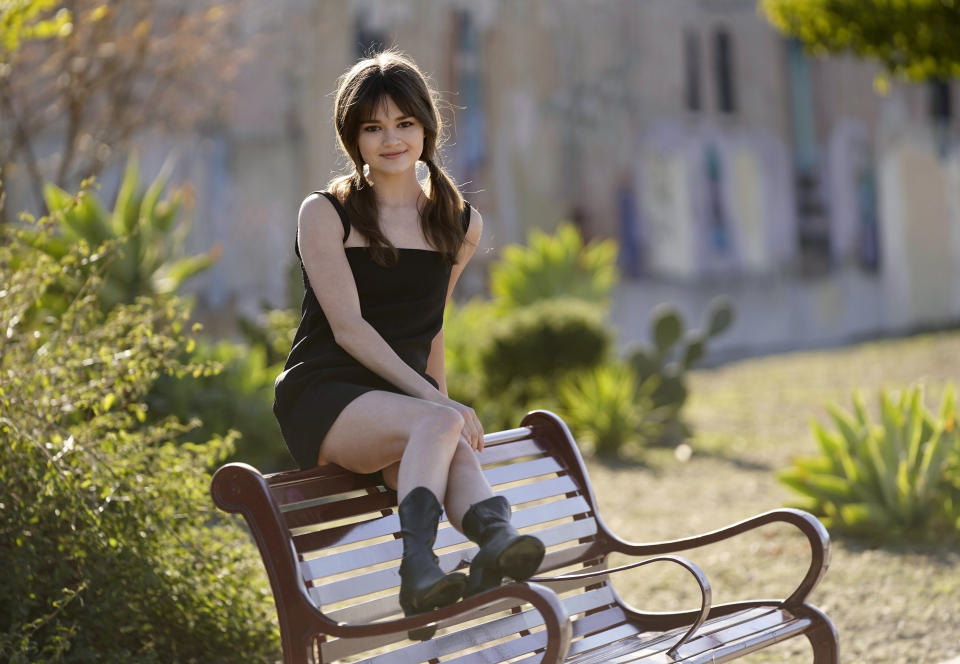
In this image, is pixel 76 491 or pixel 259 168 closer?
pixel 76 491

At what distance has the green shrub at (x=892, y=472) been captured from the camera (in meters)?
6.04

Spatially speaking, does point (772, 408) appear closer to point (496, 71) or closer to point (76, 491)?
point (496, 71)

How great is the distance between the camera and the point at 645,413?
10.0 meters

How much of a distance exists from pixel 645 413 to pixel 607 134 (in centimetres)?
772

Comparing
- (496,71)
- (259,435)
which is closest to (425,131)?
(259,435)

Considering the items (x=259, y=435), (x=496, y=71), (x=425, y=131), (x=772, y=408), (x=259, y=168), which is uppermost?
(x=496, y=71)

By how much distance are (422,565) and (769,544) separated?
4.01m

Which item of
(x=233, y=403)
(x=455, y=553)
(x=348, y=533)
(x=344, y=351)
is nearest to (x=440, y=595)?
(x=348, y=533)

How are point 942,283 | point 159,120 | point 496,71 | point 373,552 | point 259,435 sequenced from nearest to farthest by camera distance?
point 373,552, point 259,435, point 159,120, point 496,71, point 942,283

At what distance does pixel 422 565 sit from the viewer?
2719mm

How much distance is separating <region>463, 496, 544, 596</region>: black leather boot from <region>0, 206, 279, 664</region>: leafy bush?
1.22 meters

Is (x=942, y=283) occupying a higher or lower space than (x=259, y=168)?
lower

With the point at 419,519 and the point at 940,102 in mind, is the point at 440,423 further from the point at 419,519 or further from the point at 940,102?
the point at 940,102

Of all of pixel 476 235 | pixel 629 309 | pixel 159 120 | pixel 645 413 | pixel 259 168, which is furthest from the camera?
pixel 629 309
